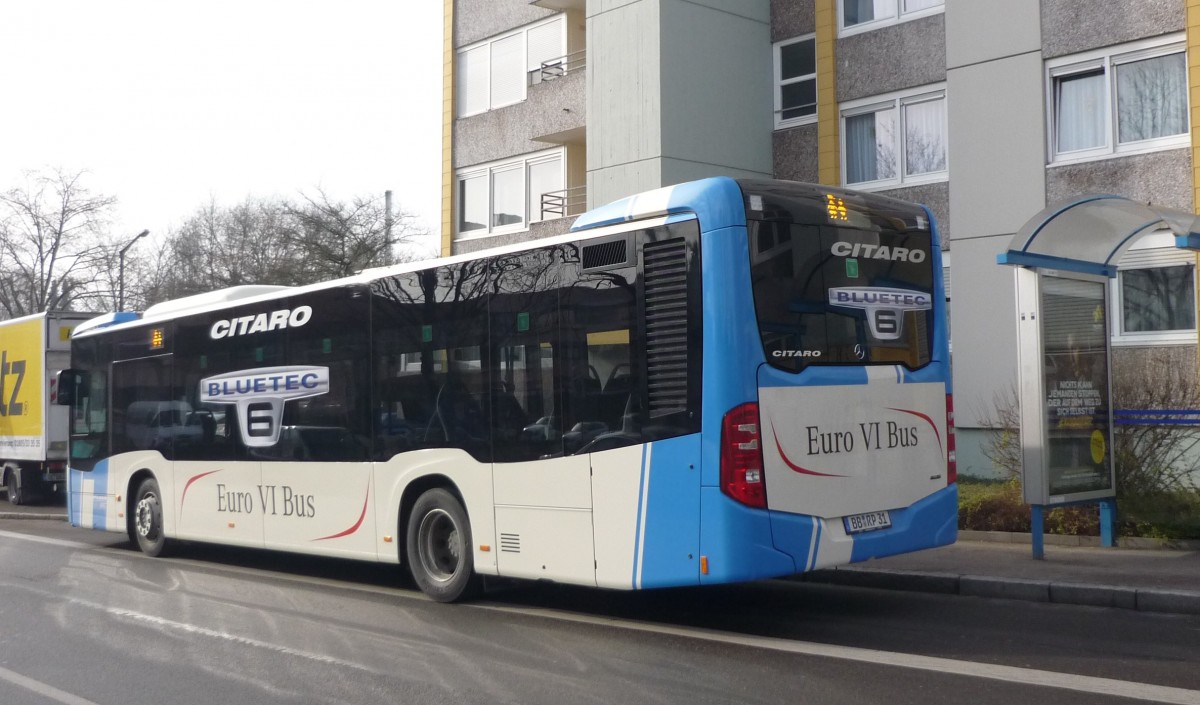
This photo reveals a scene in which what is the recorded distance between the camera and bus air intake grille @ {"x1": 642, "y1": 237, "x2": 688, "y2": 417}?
8086mm

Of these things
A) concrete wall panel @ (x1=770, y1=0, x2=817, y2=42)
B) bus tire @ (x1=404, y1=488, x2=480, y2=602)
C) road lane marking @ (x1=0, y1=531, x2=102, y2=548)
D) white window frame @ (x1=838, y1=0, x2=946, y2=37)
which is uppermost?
concrete wall panel @ (x1=770, y1=0, x2=817, y2=42)

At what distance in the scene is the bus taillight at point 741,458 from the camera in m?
7.83

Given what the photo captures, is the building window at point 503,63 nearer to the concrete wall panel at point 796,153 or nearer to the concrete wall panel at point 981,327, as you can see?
the concrete wall panel at point 796,153

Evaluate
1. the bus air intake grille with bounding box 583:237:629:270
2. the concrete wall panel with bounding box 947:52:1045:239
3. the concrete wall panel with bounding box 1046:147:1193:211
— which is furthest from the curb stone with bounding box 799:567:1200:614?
the concrete wall panel with bounding box 947:52:1045:239

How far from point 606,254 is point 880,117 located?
13.1m

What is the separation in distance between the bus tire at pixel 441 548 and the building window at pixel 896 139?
39.9ft

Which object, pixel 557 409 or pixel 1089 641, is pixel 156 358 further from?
pixel 1089 641

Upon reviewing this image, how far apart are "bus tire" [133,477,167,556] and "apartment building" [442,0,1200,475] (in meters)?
9.84

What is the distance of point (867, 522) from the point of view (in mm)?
8555

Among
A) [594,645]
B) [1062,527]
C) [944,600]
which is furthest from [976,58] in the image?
[594,645]

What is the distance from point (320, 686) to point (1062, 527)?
8.35 m

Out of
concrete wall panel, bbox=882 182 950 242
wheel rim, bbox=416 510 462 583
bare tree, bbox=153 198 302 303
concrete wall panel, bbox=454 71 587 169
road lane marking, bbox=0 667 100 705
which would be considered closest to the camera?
road lane marking, bbox=0 667 100 705

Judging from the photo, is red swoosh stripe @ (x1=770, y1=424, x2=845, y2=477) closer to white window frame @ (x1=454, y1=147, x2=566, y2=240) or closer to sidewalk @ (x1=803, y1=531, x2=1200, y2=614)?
sidewalk @ (x1=803, y1=531, x2=1200, y2=614)

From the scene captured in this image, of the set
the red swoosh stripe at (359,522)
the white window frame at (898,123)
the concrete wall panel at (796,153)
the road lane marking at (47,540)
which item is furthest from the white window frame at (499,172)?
the red swoosh stripe at (359,522)
